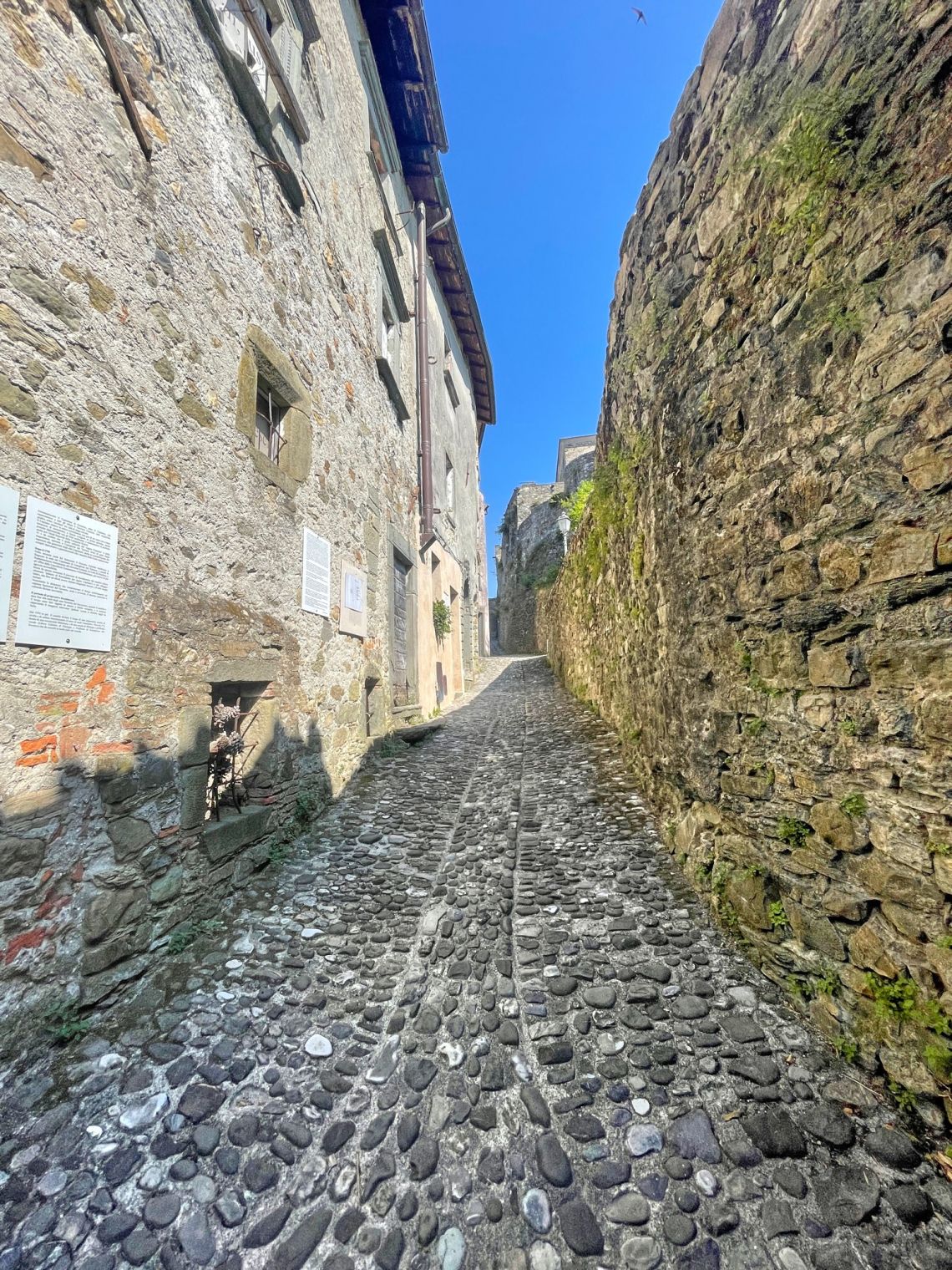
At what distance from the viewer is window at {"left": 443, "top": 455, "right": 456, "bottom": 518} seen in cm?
1060

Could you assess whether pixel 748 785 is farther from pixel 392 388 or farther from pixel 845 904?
pixel 392 388

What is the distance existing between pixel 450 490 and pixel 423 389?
8.93ft

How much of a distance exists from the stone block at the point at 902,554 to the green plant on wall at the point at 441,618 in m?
7.40

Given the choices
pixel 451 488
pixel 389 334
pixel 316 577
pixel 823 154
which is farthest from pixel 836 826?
pixel 451 488

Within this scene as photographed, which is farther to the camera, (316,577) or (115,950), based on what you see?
(316,577)

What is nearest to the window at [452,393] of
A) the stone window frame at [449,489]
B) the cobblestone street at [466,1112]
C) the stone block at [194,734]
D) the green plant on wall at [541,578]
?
the stone window frame at [449,489]

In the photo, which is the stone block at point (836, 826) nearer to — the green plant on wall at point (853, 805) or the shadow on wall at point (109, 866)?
the green plant on wall at point (853, 805)

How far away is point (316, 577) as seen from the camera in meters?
4.25

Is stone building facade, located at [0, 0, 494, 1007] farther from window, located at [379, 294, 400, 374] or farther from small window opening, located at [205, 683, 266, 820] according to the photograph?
window, located at [379, 294, 400, 374]

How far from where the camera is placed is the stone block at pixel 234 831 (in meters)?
2.85

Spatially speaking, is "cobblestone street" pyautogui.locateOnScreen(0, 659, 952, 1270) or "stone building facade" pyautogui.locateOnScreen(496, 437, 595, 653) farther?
"stone building facade" pyautogui.locateOnScreen(496, 437, 595, 653)

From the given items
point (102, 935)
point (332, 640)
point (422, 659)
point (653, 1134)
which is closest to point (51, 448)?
point (102, 935)

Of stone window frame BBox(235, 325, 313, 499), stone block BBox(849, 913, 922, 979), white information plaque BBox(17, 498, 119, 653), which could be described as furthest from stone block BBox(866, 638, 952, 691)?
stone window frame BBox(235, 325, 313, 499)

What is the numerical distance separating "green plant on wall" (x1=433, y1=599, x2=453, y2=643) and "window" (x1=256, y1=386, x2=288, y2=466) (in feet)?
16.3
